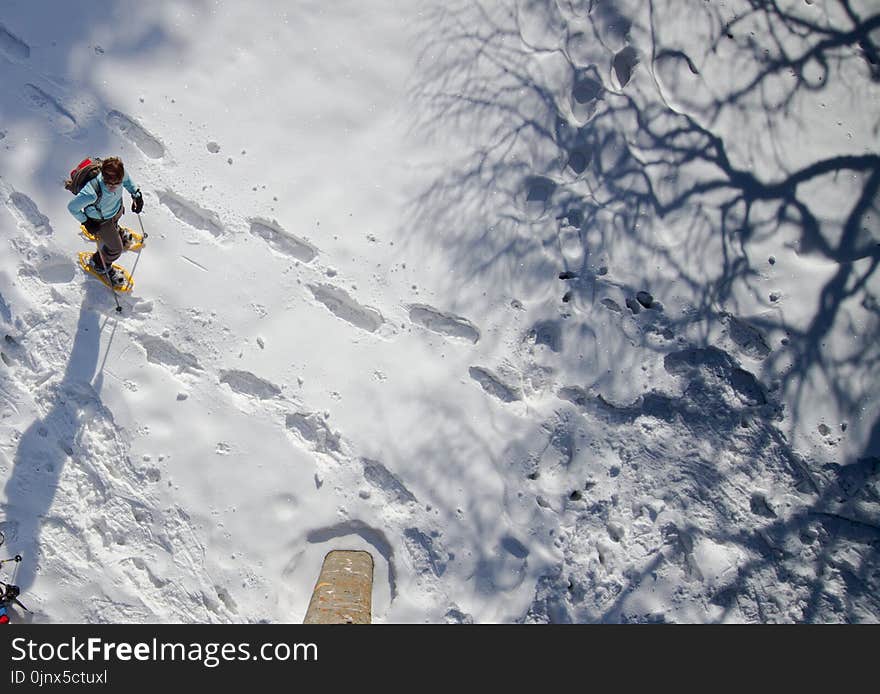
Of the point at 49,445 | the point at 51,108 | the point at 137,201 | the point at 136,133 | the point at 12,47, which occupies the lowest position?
the point at 49,445

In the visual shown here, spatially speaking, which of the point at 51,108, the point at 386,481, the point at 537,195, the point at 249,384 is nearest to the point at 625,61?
the point at 537,195

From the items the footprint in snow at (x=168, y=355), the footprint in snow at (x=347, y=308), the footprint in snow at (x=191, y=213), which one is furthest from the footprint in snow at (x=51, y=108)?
the footprint in snow at (x=347, y=308)

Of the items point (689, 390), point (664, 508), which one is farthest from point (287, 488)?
point (689, 390)

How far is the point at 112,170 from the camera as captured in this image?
11.8 feet

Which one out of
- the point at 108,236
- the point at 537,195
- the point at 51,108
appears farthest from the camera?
the point at 537,195

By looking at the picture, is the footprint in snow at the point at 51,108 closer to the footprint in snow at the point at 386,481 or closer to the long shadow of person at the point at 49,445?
the long shadow of person at the point at 49,445

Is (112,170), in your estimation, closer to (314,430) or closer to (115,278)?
(115,278)

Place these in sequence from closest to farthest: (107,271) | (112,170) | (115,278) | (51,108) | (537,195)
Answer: (112,170)
(107,271)
(115,278)
(51,108)
(537,195)

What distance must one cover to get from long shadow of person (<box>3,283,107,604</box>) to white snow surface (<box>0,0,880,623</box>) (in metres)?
0.02

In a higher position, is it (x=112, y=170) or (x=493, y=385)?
(x=112, y=170)

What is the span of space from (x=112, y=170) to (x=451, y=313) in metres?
2.56

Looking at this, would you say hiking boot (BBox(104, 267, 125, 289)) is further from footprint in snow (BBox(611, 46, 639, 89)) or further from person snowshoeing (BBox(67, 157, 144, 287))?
footprint in snow (BBox(611, 46, 639, 89))

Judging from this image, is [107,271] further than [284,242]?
No

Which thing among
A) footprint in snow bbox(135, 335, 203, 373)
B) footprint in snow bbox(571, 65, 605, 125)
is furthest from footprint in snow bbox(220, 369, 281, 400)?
footprint in snow bbox(571, 65, 605, 125)
